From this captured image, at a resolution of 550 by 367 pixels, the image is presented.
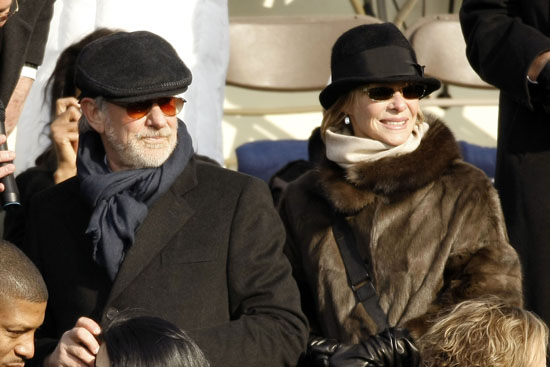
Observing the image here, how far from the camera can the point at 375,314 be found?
12.5ft

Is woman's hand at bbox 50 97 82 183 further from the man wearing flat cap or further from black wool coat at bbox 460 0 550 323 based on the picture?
black wool coat at bbox 460 0 550 323

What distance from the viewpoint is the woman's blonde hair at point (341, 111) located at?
415cm

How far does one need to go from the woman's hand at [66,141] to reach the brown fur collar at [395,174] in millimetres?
1032

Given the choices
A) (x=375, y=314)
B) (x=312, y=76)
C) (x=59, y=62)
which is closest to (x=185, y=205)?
(x=375, y=314)

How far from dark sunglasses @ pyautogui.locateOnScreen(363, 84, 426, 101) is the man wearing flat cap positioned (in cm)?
64

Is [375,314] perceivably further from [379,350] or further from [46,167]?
[46,167]

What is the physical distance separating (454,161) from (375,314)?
0.57 meters

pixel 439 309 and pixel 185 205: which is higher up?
pixel 185 205

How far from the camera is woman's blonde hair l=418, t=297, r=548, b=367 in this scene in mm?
3199

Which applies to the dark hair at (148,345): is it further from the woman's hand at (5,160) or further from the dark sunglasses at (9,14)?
the dark sunglasses at (9,14)

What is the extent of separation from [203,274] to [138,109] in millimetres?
550

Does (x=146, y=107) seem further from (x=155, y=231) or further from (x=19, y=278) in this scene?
(x=19, y=278)

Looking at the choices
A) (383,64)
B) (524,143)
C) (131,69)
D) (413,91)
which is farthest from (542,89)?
(131,69)

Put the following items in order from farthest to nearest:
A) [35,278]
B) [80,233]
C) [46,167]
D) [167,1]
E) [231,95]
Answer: [231,95] < [167,1] < [46,167] < [80,233] < [35,278]
